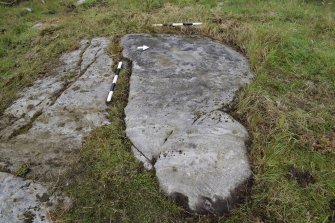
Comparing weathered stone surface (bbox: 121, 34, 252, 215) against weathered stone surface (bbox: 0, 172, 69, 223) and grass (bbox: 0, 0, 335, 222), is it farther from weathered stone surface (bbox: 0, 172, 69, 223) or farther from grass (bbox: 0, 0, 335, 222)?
weathered stone surface (bbox: 0, 172, 69, 223)

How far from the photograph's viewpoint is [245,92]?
5.14 meters

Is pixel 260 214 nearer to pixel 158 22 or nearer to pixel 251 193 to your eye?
pixel 251 193

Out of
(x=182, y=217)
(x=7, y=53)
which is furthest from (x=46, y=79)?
(x=182, y=217)

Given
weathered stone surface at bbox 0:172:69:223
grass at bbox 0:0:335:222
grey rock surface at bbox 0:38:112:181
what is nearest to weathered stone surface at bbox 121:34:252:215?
grass at bbox 0:0:335:222

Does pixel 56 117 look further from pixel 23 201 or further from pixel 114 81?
pixel 23 201

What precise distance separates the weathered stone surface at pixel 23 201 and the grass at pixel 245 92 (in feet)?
0.70

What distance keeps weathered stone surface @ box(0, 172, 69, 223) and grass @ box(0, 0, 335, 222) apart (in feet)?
0.70

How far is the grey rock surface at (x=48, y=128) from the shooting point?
3.76 m

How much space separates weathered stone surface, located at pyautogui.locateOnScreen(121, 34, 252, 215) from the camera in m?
3.85

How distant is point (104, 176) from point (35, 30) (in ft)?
18.5

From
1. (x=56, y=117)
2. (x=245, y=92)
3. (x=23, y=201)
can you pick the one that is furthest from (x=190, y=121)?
(x=23, y=201)

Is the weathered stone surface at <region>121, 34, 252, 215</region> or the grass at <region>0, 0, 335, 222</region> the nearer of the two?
the grass at <region>0, 0, 335, 222</region>

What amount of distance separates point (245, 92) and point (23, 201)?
3338mm

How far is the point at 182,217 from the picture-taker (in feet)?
11.9
